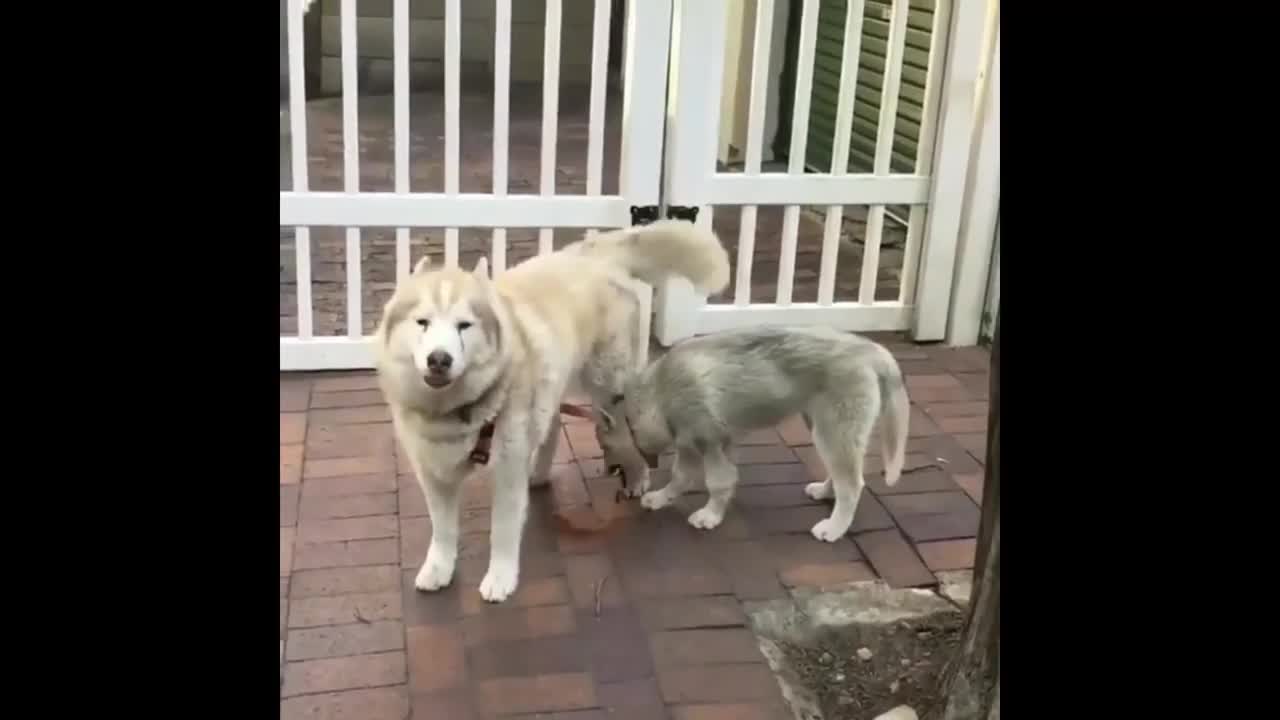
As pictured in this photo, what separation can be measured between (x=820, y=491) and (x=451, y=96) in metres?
1.73

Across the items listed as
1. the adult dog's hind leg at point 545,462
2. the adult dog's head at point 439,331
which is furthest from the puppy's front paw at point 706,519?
the adult dog's head at point 439,331

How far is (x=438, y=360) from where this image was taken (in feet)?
7.70

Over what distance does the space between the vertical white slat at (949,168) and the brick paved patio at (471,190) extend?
0.57 meters

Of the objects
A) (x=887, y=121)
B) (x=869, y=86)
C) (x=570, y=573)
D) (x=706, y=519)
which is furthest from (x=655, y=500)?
(x=869, y=86)

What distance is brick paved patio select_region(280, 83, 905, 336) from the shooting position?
4.71 metres

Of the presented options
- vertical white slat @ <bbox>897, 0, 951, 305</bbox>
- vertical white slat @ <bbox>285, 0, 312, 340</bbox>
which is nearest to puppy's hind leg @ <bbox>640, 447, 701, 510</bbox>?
vertical white slat @ <bbox>285, 0, 312, 340</bbox>

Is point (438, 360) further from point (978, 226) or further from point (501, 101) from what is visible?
point (978, 226)

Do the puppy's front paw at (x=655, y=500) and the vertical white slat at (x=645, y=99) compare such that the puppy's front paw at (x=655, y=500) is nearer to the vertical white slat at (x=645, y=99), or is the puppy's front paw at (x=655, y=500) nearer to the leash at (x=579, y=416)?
the leash at (x=579, y=416)

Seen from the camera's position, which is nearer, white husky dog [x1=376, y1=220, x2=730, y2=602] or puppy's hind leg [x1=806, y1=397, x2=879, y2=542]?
white husky dog [x1=376, y1=220, x2=730, y2=602]

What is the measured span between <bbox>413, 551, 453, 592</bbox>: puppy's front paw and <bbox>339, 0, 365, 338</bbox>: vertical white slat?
1.41 m

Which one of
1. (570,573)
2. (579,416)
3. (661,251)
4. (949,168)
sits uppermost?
(949,168)

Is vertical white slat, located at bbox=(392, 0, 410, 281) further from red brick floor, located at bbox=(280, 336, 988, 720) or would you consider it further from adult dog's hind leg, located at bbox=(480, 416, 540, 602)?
adult dog's hind leg, located at bbox=(480, 416, 540, 602)
